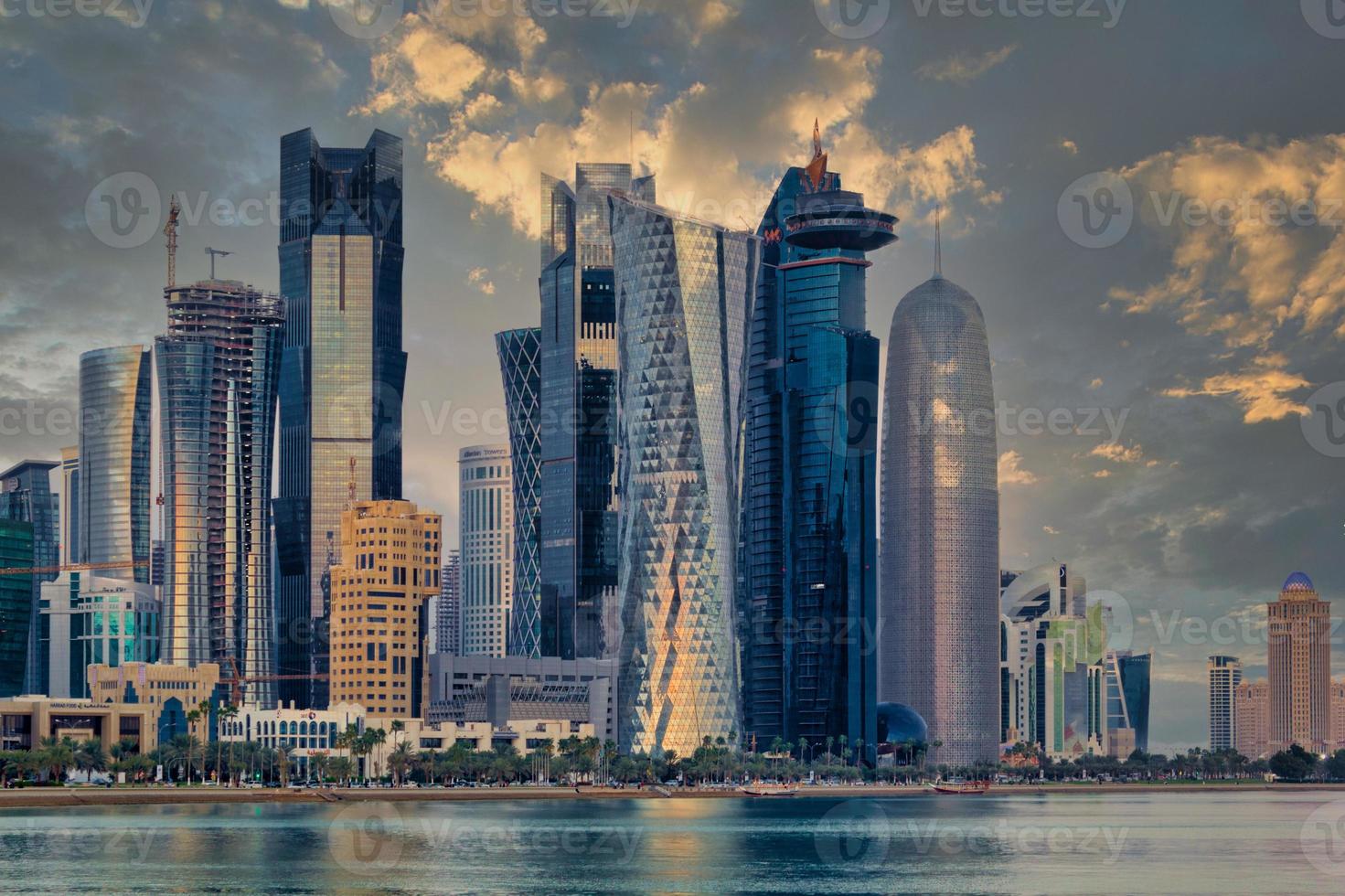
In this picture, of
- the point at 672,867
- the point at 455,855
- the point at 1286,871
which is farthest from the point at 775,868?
the point at 1286,871

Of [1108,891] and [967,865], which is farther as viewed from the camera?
[967,865]

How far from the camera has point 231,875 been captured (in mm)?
179125

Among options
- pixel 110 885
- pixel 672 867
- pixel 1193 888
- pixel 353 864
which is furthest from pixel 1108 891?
pixel 110 885

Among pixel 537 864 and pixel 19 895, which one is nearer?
pixel 19 895

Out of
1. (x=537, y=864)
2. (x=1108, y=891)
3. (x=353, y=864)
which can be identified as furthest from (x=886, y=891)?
(x=353, y=864)

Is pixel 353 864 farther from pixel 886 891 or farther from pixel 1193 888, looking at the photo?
pixel 1193 888

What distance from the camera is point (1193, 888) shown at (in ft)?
577

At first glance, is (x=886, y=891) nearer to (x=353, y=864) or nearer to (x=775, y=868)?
(x=775, y=868)

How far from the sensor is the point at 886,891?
176m

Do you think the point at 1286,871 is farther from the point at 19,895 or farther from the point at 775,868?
the point at 19,895

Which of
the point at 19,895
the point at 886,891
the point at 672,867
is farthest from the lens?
the point at 672,867

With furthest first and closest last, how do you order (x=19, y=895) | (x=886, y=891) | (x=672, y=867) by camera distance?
(x=672, y=867) < (x=886, y=891) < (x=19, y=895)

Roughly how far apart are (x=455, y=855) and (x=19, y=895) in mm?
47157

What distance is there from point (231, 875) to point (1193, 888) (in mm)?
79854
